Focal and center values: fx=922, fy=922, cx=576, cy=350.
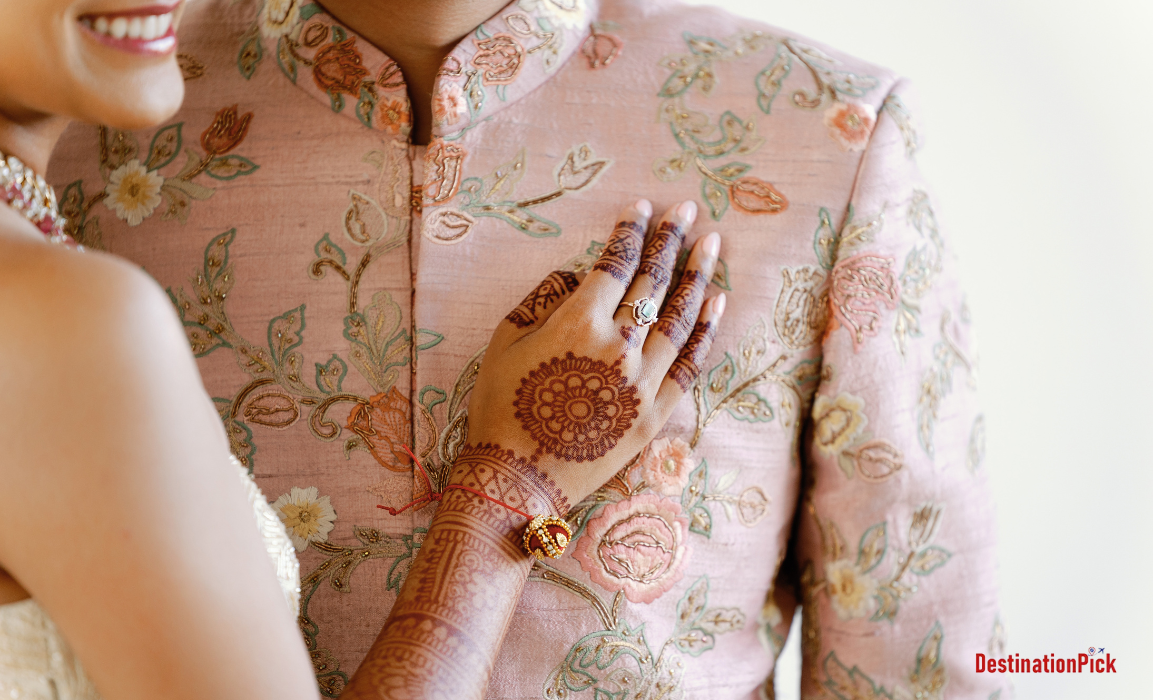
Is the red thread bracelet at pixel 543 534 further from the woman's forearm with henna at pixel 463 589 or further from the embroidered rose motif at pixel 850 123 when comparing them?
the embroidered rose motif at pixel 850 123

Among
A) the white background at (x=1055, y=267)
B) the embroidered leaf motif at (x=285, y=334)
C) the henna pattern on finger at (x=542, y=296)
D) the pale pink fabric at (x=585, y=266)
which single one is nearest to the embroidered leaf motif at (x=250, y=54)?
the pale pink fabric at (x=585, y=266)

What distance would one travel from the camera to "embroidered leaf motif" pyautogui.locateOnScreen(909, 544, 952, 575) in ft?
2.72

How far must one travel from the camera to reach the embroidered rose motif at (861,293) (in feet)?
2.60

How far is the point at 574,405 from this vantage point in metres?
0.71

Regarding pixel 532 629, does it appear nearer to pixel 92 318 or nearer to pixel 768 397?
pixel 768 397

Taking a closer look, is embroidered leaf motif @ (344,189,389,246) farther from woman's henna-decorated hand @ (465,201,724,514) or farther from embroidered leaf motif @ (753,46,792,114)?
embroidered leaf motif @ (753,46,792,114)

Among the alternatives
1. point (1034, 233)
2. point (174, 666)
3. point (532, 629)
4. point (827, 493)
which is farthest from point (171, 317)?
point (1034, 233)

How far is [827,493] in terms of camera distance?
2.73 feet

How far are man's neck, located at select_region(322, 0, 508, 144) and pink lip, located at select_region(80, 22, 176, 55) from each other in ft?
0.87

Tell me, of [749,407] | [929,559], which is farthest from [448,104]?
[929,559]

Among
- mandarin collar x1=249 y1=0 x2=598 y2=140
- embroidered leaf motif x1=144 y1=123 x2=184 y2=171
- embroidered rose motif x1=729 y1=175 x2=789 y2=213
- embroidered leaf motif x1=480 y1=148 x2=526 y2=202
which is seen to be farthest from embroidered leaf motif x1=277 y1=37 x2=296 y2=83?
embroidered rose motif x1=729 y1=175 x2=789 y2=213

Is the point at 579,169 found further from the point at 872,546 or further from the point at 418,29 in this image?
the point at 872,546

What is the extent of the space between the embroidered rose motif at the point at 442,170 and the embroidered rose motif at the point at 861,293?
341 millimetres

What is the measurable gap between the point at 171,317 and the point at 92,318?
4 centimetres
